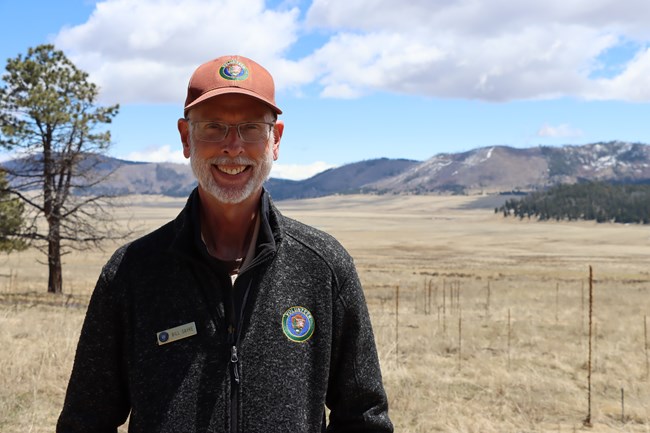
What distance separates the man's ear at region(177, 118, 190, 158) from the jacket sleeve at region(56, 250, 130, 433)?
1.45 ft

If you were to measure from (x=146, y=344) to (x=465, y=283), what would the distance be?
113 ft

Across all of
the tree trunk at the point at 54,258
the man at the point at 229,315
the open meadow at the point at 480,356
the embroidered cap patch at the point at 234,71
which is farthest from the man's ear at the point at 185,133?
the tree trunk at the point at 54,258

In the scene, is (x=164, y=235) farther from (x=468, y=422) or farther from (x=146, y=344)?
(x=468, y=422)

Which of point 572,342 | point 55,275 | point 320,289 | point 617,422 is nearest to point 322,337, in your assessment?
point 320,289

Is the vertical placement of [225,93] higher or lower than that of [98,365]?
higher

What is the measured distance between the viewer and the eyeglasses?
220 cm

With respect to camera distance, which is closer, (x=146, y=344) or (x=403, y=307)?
(x=146, y=344)

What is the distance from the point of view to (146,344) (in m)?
2.08

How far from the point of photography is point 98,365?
83.8 inches

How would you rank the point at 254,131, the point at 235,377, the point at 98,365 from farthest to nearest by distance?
the point at 254,131 → the point at 98,365 → the point at 235,377

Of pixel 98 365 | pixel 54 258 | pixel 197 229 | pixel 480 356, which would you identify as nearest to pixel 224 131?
pixel 197 229

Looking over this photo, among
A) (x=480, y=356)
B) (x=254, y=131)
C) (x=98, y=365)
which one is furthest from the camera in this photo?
(x=480, y=356)

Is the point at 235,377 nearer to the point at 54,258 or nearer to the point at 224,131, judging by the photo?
the point at 224,131

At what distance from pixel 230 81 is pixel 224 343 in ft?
2.57
